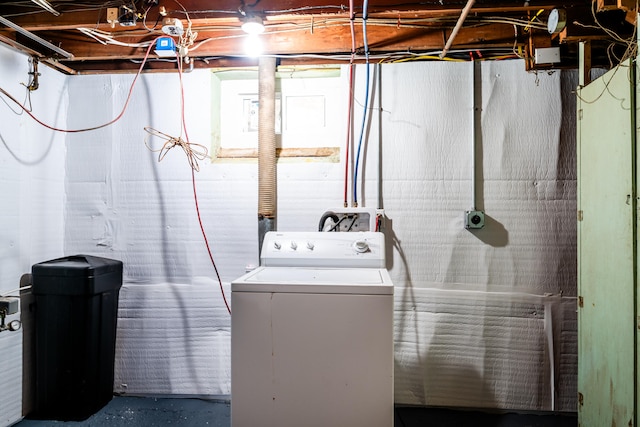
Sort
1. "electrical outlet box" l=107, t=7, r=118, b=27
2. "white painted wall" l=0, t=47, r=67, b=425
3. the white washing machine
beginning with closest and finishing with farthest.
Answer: the white washing machine, "electrical outlet box" l=107, t=7, r=118, b=27, "white painted wall" l=0, t=47, r=67, b=425

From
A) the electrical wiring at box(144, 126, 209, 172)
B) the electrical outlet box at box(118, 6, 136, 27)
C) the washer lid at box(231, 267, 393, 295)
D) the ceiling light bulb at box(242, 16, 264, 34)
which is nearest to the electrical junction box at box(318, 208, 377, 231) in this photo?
the washer lid at box(231, 267, 393, 295)

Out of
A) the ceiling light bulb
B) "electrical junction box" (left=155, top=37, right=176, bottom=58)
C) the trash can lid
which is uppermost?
the ceiling light bulb

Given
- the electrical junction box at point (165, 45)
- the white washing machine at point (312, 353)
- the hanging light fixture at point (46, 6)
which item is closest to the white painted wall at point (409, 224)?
the electrical junction box at point (165, 45)

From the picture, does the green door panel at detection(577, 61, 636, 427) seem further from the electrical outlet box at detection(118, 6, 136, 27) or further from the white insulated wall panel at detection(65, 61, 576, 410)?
the electrical outlet box at detection(118, 6, 136, 27)

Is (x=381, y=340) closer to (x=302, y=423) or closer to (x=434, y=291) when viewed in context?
(x=302, y=423)

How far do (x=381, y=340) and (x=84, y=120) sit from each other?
2.30 m

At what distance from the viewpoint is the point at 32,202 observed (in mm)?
2104

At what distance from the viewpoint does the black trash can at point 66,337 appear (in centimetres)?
197

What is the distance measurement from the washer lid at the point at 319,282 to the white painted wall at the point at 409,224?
65 cm

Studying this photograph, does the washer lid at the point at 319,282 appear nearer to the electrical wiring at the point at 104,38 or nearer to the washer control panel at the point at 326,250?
the washer control panel at the point at 326,250

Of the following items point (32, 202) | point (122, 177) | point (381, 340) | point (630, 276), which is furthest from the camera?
point (122, 177)

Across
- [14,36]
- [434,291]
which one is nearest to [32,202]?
[14,36]

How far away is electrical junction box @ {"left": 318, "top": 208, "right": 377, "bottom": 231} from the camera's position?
6.80 ft

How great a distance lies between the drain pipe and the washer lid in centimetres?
56
